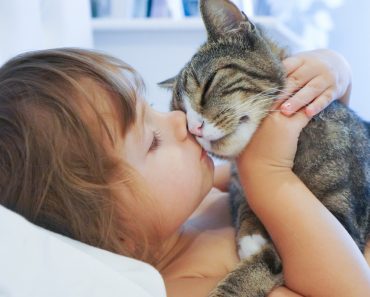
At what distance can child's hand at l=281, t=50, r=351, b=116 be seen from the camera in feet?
2.79

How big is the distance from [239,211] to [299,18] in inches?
53.0

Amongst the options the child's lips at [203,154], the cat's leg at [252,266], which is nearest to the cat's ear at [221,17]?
the child's lips at [203,154]

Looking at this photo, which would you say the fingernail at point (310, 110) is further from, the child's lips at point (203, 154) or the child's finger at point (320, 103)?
the child's lips at point (203, 154)

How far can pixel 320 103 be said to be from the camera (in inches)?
34.1

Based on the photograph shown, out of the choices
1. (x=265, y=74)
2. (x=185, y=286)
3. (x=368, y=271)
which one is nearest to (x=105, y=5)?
(x=265, y=74)

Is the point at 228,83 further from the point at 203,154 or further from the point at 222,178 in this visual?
the point at 222,178

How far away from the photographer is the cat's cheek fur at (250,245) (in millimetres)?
876

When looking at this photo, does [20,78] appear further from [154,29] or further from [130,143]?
[154,29]

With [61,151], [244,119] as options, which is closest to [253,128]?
[244,119]

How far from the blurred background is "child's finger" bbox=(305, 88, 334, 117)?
0.78 m

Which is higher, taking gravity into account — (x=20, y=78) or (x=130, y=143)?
(x=20, y=78)

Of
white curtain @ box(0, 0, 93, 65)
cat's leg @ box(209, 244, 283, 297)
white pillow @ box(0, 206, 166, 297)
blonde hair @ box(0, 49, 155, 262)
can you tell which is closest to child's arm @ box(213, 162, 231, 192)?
cat's leg @ box(209, 244, 283, 297)

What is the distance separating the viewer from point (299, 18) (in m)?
2.03

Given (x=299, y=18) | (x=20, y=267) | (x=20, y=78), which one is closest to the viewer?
(x=20, y=267)
